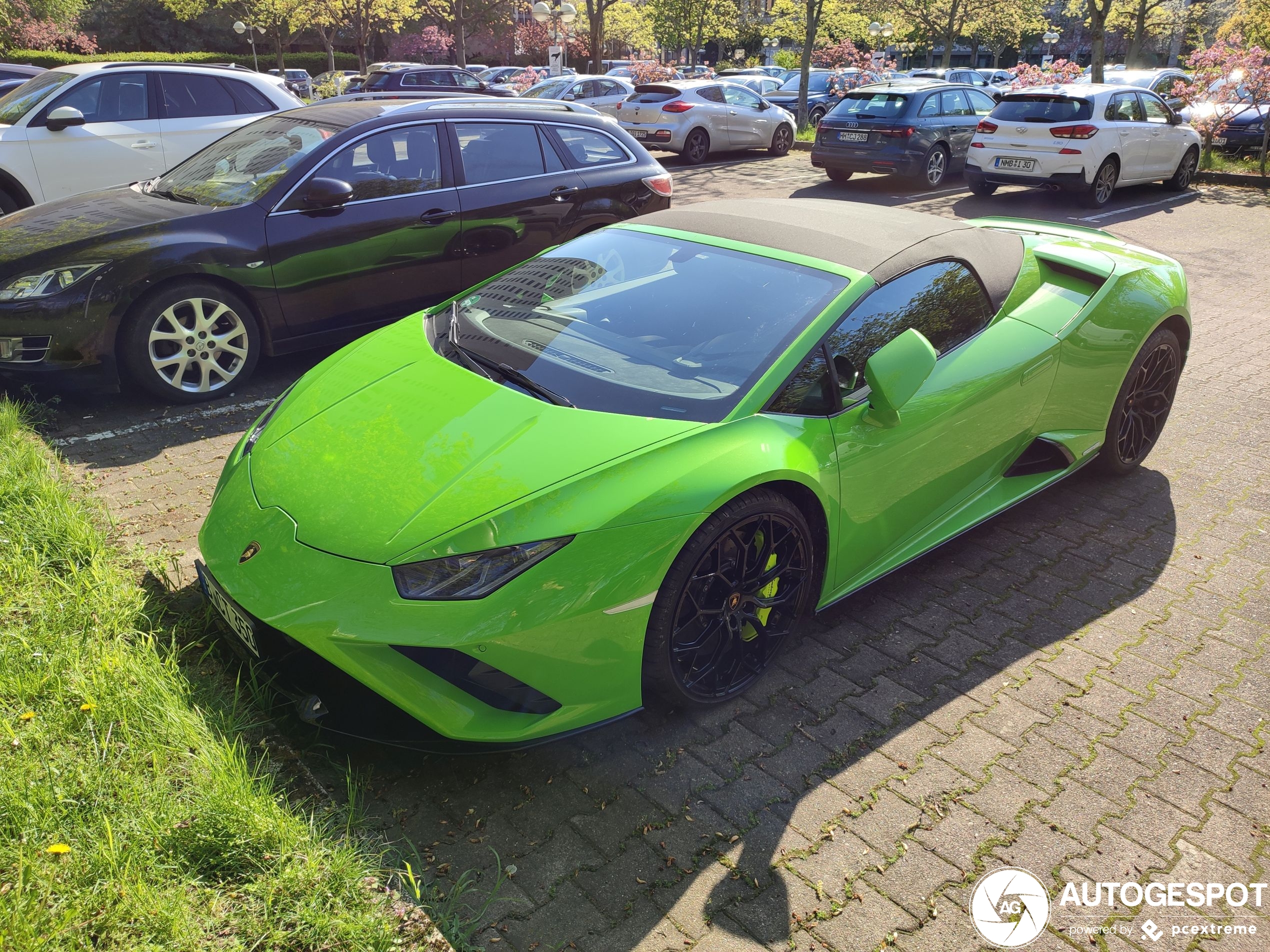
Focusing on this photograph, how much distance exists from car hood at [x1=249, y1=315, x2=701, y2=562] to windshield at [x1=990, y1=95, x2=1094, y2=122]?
37.1 ft

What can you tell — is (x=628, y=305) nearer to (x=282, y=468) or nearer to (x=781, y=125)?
(x=282, y=468)

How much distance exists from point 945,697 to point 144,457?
156 inches

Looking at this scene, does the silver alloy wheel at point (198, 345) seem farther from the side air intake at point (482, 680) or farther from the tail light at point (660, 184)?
the side air intake at point (482, 680)

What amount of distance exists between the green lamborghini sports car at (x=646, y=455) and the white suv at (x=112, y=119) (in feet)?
21.4

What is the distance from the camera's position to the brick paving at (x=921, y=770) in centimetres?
245

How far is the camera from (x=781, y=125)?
18078mm

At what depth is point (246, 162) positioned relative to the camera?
6.03m

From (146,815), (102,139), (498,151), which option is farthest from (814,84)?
(146,815)

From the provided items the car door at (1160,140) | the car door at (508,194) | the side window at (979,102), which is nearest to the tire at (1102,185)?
the car door at (1160,140)

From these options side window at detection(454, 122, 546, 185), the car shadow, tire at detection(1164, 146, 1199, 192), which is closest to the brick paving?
the car shadow

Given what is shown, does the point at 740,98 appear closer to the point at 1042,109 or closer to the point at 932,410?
the point at 1042,109

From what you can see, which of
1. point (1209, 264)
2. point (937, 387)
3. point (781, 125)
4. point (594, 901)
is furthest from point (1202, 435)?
point (781, 125)

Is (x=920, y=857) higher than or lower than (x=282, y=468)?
lower

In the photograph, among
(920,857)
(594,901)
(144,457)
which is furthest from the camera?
(144,457)
